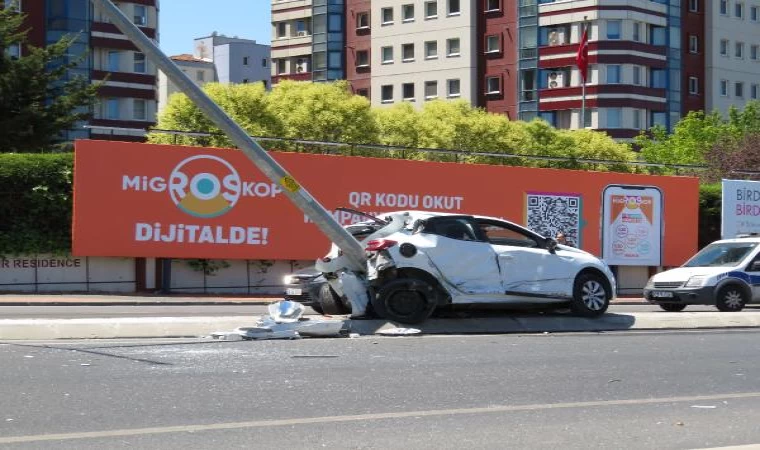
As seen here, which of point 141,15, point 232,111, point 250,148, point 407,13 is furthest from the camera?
point 407,13

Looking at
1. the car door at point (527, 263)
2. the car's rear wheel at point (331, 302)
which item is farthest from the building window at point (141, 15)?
the car door at point (527, 263)

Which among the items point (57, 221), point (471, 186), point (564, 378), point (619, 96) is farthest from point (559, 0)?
point (564, 378)

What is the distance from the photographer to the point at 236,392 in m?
9.88

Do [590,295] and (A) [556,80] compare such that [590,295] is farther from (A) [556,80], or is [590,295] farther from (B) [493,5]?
(B) [493,5]

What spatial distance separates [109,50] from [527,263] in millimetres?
59775

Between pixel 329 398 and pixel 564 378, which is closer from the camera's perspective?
pixel 329 398

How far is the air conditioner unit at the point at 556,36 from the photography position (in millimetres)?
75438

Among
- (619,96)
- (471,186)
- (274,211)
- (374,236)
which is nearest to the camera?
(374,236)

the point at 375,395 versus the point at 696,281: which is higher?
the point at 696,281

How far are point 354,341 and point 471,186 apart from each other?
1689cm

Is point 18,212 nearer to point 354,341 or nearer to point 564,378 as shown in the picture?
point 354,341

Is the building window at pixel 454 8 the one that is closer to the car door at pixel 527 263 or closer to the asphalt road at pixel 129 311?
the asphalt road at pixel 129 311

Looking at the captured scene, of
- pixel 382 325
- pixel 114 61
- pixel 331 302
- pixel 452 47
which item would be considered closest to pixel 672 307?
pixel 331 302

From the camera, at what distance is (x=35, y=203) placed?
26172mm
